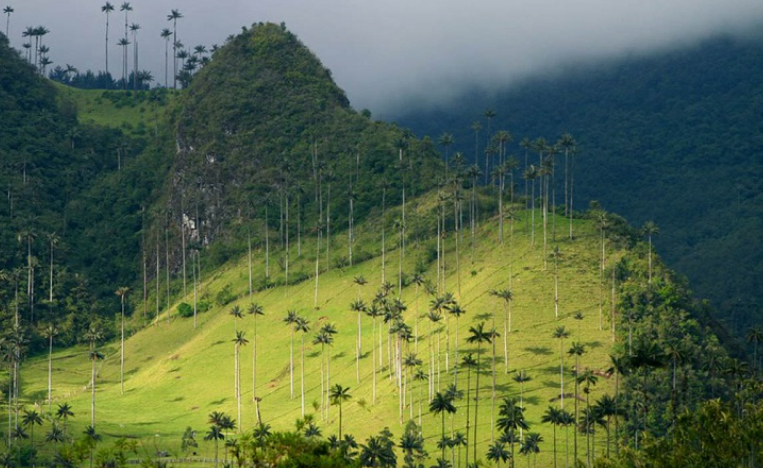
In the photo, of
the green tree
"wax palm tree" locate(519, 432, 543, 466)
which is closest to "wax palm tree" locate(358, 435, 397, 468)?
the green tree

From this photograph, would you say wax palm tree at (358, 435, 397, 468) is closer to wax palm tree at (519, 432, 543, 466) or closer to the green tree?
the green tree

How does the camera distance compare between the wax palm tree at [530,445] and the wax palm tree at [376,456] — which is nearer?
the wax palm tree at [376,456]

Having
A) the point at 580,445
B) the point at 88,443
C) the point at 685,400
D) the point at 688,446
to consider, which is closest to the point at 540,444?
the point at 580,445

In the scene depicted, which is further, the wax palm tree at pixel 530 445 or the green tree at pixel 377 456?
the wax palm tree at pixel 530 445

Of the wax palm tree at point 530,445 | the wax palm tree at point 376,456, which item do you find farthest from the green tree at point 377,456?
the wax palm tree at point 530,445

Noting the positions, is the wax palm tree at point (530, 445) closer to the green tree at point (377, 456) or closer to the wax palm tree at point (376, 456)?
the green tree at point (377, 456)

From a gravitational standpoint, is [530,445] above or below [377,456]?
below

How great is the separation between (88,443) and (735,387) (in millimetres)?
113601

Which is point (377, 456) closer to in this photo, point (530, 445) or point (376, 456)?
point (376, 456)

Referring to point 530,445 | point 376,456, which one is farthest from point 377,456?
point 530,445

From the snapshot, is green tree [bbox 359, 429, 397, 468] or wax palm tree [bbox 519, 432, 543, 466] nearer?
green tree [bbox 359, 429, 397, 468]

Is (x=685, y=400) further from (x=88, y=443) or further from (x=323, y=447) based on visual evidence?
(x=88, y=443)

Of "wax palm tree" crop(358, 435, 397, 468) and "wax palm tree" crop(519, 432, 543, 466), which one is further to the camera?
"wax palm tree" crop(519, 432, 543, 466)

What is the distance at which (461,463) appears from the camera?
612ft
